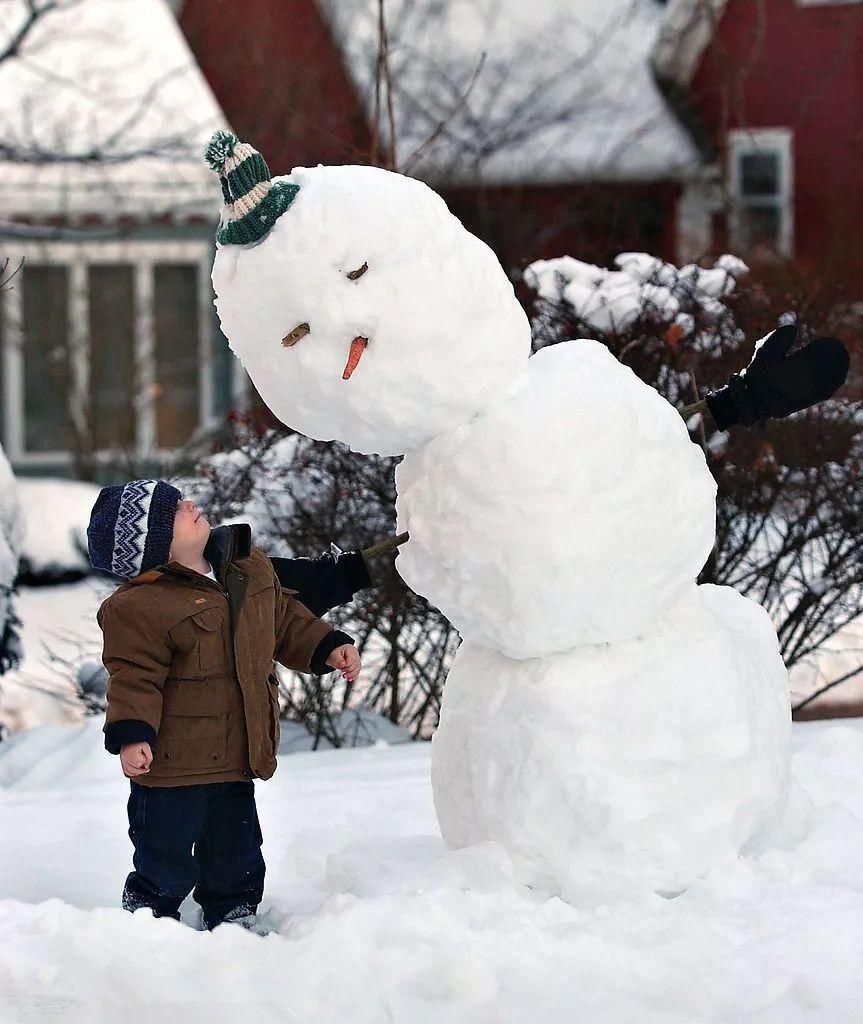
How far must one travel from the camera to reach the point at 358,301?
2.86 m

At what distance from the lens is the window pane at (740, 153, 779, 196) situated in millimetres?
14648

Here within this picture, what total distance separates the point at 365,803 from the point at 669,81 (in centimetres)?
1154

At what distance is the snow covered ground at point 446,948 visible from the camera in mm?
2592

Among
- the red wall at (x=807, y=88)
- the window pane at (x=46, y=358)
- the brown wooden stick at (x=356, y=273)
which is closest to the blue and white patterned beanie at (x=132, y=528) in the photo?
the brown wooden stick at (x=356, y=273)

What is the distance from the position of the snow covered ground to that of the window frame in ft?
28.3

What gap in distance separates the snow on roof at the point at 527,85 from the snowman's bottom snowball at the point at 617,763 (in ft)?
27.4

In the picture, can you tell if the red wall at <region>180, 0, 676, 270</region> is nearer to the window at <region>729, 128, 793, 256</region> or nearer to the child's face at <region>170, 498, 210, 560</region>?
the window at <region>729, 128, 793, 256</region>

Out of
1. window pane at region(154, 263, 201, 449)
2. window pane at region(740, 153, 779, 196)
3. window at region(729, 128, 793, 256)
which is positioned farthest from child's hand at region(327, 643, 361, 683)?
window pane at region(740, 153, 779, 196)

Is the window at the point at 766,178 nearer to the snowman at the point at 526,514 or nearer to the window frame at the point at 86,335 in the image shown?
the window frame at the point at 86,335

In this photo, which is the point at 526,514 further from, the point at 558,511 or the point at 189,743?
the point at 189,743

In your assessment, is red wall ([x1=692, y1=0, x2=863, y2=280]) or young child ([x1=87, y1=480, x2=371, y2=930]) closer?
young child ([x1=87, y1=480, x2=371, y2=930])

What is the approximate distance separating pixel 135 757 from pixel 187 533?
0.52 metres

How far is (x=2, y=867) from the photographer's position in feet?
12.0

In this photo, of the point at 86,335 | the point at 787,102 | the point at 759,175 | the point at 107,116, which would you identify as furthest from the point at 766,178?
the point at 86,335
